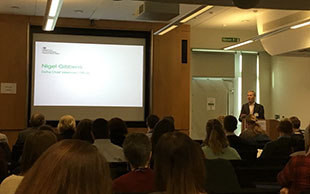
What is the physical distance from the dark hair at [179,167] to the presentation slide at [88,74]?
820cm

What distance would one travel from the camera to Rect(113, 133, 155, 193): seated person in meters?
2.71

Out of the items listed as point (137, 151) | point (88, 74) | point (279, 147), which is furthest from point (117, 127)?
point (88, 74)

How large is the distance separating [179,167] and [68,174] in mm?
984

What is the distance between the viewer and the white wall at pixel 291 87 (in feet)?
35.5

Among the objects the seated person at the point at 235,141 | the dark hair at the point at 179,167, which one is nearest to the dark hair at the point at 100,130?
the seated person at the point at 235,141

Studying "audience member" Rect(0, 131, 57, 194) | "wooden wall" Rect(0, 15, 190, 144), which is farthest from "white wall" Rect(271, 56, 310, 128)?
"audience member" Rect(0, 131, 57, 194)

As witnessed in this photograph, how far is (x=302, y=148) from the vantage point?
5.51 m

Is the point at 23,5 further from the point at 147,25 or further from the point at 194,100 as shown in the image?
the point at 194,100

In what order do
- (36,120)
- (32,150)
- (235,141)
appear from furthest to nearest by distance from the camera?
1. (36,120)
2. (235,141)
3. (32,150)

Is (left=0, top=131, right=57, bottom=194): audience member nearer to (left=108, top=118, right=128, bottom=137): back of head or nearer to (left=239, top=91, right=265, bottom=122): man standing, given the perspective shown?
(left=108, top=118, right=128, bottom=137): back of head

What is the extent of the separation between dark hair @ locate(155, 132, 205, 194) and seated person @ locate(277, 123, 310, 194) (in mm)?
1594

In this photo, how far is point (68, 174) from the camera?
40.0 inches

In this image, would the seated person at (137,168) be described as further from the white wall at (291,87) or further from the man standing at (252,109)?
the white wall at (291,87)

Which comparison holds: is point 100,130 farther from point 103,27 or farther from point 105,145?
point 103,27
